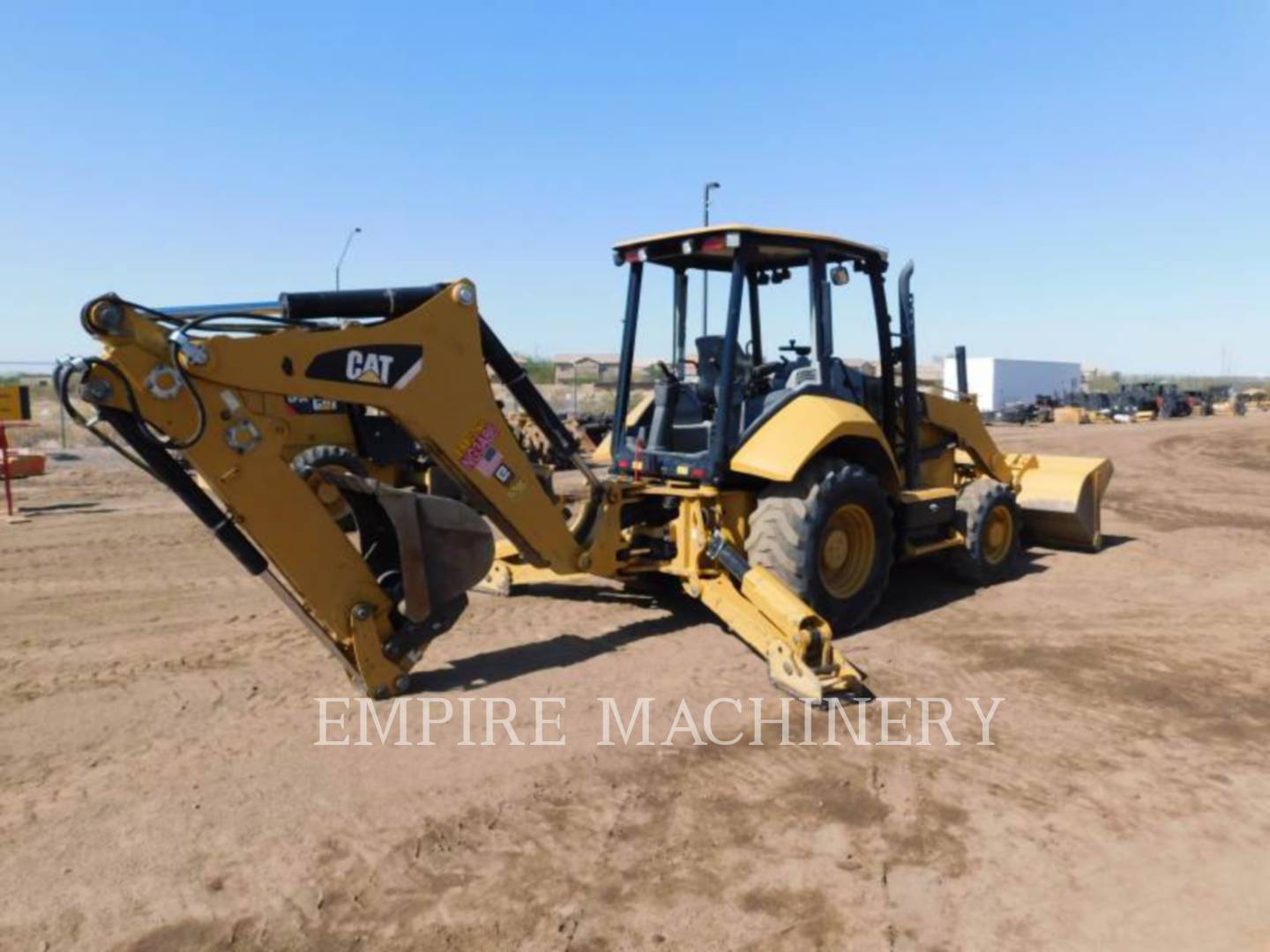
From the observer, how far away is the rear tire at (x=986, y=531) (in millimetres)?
7672

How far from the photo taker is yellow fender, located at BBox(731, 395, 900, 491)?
19.4ft

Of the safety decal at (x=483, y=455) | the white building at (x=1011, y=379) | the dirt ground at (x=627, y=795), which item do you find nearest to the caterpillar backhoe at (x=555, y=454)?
the safety decal at (x=483, y=455)

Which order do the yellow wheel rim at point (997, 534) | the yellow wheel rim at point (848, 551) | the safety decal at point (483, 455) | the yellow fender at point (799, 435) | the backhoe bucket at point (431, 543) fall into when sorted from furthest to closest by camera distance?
1. the yellow wheel rim at point (997, 534)
2. the yellow wheel rim at point (848, 551)
3. the yellow fender at point (799, 435)
4. the safety decal at point (483, 455)
5. the backhoe bucket at point (431, 543)

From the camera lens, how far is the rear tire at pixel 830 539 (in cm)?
600

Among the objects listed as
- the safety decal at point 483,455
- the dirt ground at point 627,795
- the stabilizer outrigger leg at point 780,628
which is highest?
the safety decal at point 483,455

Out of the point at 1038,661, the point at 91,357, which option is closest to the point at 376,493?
the point at 91,357

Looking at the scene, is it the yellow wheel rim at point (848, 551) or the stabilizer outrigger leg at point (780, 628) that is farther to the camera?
the yellow wheel rim at point (848, 551)

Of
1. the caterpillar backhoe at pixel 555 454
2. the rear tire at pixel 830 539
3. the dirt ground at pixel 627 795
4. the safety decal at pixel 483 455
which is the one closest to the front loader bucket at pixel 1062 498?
the caterpillar backhoe at pixel 555 454

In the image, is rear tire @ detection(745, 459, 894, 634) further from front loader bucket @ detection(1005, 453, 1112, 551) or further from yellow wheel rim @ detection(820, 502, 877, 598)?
front loader bucket @ detection(1005, 453, 1112, 551)

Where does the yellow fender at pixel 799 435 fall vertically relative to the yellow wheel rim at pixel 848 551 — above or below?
above

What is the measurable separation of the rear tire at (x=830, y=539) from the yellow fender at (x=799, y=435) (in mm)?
188

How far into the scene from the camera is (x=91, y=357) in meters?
4.02


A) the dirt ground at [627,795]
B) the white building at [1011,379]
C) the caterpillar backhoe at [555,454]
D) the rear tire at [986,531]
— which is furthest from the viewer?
the white building at [1011,379]

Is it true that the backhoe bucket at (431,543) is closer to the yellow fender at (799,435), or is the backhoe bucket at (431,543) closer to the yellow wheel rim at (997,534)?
the yellow fender at (799,435)
